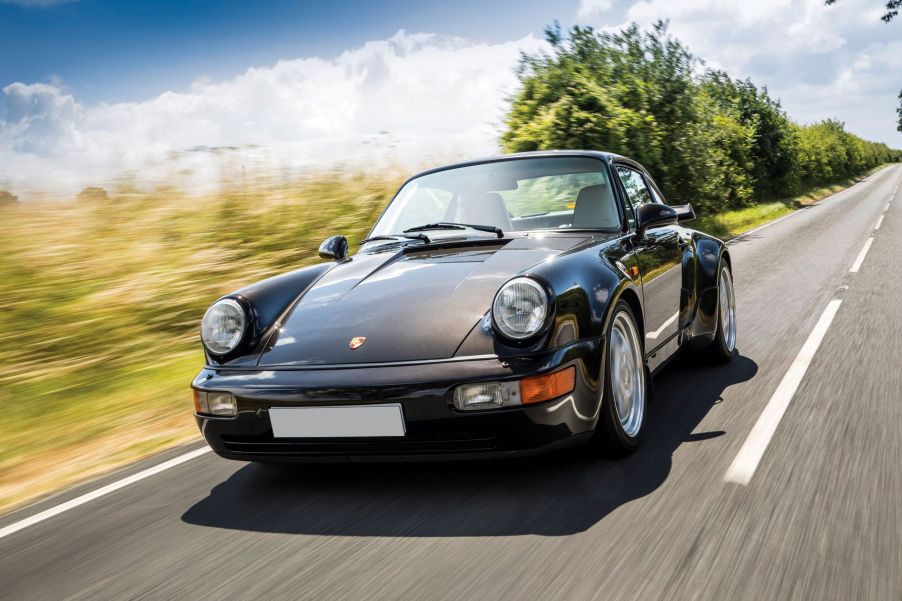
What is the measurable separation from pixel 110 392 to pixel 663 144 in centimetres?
1385

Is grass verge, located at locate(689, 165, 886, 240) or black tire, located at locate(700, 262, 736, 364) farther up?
black tire, located at locate(700, 262, 736, 364)

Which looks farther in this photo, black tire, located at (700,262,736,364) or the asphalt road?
black tire, located at (700,262,736,364)

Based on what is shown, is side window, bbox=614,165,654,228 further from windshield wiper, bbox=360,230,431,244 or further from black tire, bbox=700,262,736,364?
windshield wiper, bbox=360,230,431,244

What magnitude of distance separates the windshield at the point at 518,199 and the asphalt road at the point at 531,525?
3.88 ft

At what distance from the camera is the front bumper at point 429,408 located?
10.3ft

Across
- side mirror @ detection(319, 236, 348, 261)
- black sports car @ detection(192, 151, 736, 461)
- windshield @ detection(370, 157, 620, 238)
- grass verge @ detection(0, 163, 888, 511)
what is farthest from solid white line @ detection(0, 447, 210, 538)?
windshield @ detection(370, 157, 620, 238)

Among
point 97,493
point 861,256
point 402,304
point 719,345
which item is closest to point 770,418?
point 719,345

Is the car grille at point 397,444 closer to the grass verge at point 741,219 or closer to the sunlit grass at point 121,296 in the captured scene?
the sunlit grass at point 121,296

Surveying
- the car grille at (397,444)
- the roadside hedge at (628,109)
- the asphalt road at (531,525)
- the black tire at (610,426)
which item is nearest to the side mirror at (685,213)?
the asphalt road at (531,525)

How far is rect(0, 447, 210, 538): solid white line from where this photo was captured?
3.60 metres

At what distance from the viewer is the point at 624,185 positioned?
16.2ft

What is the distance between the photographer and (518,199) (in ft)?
15.4

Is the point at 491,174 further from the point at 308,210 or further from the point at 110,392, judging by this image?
the point at 308,210

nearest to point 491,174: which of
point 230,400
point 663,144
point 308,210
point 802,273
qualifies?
point 230,400
